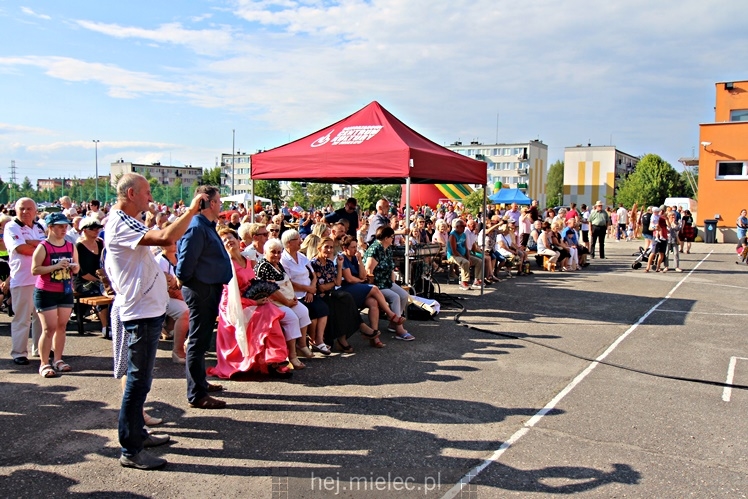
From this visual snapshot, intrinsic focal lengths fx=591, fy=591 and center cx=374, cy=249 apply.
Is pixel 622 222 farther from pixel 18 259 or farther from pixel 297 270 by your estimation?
pixel 18 259

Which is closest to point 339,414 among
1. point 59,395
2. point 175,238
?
point 175,238

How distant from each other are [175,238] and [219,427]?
1775 mm

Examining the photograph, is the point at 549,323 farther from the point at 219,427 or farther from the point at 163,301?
the point at 163,301

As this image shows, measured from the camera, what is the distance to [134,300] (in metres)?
3.80

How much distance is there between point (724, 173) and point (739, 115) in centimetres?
696

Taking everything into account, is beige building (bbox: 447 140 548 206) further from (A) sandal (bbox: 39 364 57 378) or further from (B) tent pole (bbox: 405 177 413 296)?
(A) sandal (bbox: 39 364 57 378)

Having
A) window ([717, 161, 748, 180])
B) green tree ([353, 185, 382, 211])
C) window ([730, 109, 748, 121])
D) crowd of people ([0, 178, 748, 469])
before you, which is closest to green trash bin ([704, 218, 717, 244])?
window ([717, 161, 748, 180])

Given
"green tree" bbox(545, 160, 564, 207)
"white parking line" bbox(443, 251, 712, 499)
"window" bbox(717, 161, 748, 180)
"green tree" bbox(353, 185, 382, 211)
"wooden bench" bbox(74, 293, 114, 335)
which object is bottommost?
"white parking line" bbox(443, 251, 712, 499)

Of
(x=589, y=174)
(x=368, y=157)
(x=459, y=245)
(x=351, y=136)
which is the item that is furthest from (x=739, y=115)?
(x=589, y=174)

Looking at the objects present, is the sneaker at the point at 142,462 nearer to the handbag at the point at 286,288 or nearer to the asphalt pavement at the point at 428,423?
the asphalt pavement at the point at 428,423

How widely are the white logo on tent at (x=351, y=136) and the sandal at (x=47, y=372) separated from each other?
5.06 m

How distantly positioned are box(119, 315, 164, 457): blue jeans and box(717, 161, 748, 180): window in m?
29.8

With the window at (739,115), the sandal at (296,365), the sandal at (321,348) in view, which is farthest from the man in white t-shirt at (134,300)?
the window at (739,115)

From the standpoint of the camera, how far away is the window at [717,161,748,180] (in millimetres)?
27172
